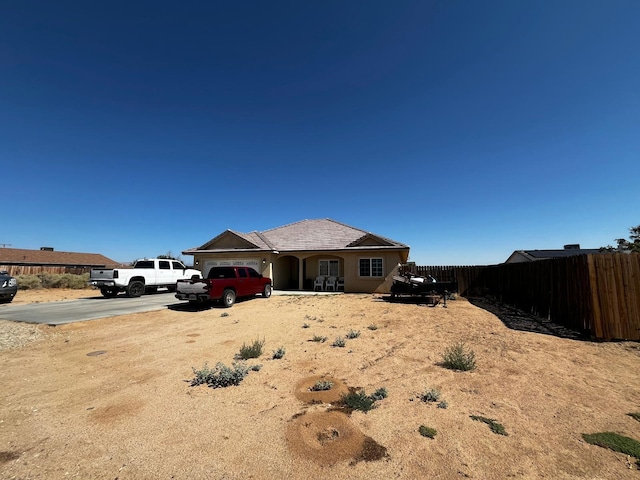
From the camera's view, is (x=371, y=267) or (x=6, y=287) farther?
(x=371, y=267)

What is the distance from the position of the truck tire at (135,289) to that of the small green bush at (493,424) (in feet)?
61.5

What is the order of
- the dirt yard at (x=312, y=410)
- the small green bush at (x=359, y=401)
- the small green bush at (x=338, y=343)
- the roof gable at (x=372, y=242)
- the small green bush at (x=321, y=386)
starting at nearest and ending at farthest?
the dirt yard at (x=312, y=410)
the small green bush at (x=359, y=401)
the small green bush at (x=321, y=386)
the small green bush at (x=338, y=343)
the roof gable at (x=372, y=242)

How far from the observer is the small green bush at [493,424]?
3475 mm

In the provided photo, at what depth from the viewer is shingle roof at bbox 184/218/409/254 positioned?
2047 cm

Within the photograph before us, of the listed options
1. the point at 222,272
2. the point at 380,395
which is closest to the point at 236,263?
the point at 222,272

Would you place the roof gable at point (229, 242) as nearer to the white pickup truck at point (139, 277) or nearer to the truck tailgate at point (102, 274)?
the white pickup truck at point (139, 277)

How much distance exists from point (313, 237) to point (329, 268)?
315cm

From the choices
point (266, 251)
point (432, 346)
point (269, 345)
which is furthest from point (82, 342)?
point (266, 251)

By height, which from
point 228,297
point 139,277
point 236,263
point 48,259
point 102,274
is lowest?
point 228,297

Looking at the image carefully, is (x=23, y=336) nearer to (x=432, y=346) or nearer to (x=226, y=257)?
(x=432, y=346)

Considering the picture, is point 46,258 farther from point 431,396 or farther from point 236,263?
point 431,396

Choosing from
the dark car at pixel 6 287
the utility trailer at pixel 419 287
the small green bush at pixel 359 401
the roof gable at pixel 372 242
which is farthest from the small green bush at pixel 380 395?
the dark car at pixel 6 287

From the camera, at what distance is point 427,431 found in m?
3.49

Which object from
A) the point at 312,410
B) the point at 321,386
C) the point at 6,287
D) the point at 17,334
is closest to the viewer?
the point at 312,410
